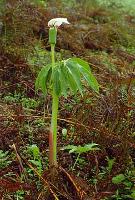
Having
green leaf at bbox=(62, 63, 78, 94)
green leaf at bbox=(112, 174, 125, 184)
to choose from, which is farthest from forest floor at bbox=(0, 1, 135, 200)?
green leaf at bbox=(62, 63, 78, 94)

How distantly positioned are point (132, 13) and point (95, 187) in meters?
6.02

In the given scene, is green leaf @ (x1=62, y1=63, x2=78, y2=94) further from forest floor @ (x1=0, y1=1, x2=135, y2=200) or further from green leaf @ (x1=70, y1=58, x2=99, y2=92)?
forest floor @ (x1=0, y1=1, x2=135, y2=200)

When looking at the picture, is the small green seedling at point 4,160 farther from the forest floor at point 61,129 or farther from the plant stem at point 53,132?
the plant stem at point 53,132

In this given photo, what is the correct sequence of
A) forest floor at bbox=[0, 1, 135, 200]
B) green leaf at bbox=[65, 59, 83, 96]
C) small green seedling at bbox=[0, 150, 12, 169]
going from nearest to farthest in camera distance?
green leaf at bbox=[65, 59, 83, 96] < forest floor at bbox=[0, 1, 135, 200] < small green seedling at bbox=[0, 150, 12, 169]

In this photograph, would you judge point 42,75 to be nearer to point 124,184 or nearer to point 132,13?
point 124,184

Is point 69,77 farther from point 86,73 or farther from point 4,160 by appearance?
point 4,160

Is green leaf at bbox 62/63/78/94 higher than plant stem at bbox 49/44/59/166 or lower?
higher

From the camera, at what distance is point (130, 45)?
6.17 m

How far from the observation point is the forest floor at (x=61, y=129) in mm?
2268

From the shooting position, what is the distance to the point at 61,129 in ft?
9.75

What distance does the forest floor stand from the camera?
227 cm

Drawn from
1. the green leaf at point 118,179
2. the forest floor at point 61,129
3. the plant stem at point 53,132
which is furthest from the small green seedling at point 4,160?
the green leaf at point 118,179

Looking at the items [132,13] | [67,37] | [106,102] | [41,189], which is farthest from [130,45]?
[41,189]

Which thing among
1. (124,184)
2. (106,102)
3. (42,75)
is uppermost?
(42,75)
